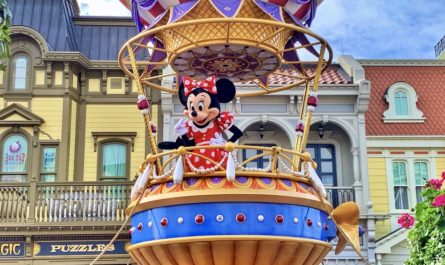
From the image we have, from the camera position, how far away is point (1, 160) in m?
18.2

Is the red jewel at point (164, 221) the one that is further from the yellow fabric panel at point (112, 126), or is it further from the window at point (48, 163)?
the window at point (48, 163)

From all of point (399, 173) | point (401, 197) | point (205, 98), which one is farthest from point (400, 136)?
point (205, 98)

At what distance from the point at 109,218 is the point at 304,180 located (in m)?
9.13

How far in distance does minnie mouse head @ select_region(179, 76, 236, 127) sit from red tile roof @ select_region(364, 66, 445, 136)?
1068 cm

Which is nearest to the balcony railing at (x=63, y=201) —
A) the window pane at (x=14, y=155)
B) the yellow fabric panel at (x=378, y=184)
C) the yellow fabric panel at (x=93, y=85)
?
the window pane at (x=14, y=155)

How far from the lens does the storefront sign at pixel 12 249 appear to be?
1648cm

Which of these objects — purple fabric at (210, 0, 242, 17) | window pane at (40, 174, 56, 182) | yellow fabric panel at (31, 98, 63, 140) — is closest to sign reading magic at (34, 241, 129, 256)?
window pane at (40, 174, 56, 182)

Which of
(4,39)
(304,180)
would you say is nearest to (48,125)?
(4,39)

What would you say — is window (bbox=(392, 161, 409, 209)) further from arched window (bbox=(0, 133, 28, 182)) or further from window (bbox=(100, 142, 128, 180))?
arched window (bbox=(0, 133, 28, 182))

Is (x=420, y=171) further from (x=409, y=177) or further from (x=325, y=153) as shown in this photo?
(x=325, y=153)

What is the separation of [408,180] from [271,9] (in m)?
11.7

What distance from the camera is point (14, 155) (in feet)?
60.0

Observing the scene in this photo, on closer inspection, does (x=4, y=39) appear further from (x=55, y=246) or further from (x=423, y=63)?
(x=423, y=63)

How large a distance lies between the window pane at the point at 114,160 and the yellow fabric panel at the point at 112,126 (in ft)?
0.75
